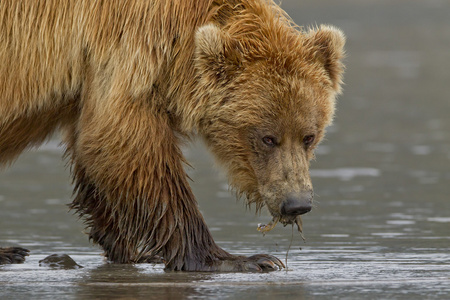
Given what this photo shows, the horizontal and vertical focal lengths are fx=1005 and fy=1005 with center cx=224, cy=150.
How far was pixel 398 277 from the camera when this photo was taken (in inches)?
224

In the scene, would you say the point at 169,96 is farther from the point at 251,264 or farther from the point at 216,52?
the point at 251,264

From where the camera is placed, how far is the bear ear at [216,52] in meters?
6.07

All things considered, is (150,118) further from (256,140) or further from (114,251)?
(114,251)

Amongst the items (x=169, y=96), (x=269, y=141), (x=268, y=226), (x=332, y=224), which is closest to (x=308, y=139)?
(x=269, y=141)

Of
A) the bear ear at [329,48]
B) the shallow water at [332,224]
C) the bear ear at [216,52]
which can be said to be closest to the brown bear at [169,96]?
the bear ear at [216,52]

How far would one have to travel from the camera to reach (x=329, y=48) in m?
6.52

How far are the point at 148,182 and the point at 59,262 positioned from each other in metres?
0.81

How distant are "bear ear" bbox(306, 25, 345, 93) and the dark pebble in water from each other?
2.04m

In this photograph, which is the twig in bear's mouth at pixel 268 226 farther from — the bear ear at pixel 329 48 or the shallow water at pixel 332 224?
the bear ear at pixel 329 48

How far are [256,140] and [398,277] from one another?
1215 mm

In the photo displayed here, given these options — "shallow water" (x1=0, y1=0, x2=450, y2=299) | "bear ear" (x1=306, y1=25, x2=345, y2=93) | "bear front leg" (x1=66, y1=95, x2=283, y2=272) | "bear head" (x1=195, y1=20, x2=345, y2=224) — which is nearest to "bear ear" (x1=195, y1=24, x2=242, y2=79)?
"bear head" (x1=195, y1=20, x2=345, y2=224)

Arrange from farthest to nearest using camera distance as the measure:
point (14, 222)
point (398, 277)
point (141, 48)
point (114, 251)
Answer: point (14, 222) < point (114, 251) < point (141, 48) < point (398, 277)

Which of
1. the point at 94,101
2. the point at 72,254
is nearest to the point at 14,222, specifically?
the point at 72,254

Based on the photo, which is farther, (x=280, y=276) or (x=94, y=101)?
(x=94, y=101)
